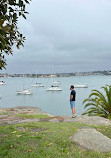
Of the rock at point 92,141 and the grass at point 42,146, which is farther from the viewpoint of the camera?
the rock at point 92,141

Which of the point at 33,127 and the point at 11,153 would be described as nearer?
the point at 11,153

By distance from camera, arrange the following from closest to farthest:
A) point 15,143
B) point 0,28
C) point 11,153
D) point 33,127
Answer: point 0,28, point 11,153, point 15,143, point 33,127

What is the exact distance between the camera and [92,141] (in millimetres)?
6539

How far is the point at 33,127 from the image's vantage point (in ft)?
28.0

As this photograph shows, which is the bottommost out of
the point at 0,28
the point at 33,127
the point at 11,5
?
the point at 33,127

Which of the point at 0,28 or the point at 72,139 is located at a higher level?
the point at 0,28

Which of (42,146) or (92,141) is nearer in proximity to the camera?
(42,146)

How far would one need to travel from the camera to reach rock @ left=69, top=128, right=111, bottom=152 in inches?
241

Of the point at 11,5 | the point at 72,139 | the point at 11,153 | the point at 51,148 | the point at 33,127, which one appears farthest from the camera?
the point at 33,127

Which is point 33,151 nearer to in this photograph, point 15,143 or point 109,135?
point 15,143

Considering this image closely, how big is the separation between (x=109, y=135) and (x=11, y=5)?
5.92 metres

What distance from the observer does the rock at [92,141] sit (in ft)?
20.1

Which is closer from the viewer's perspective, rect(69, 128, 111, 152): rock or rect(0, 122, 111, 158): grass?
rect(0, 122, 111, 158): grass

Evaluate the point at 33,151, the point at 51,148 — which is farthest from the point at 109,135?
the point at 33,151
